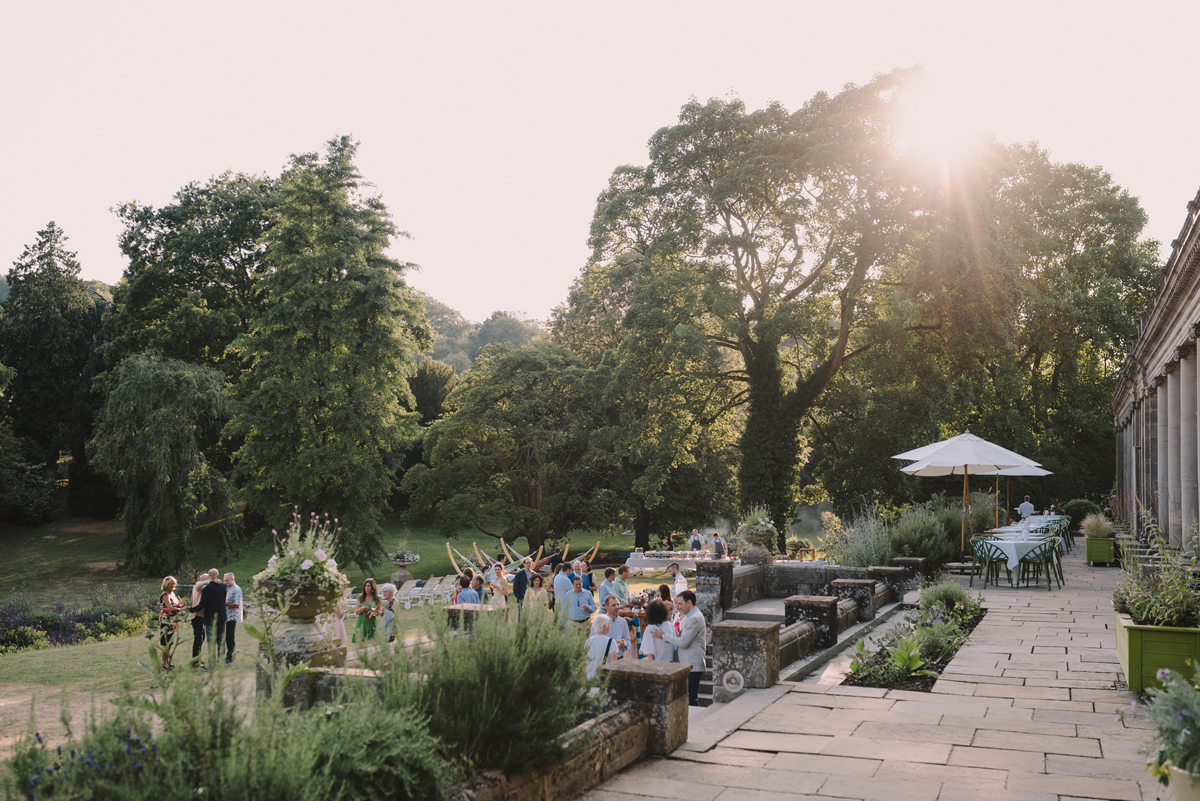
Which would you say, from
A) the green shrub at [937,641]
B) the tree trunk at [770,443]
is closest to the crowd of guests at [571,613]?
the green shrub at [937,641]

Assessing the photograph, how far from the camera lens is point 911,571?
13492mm

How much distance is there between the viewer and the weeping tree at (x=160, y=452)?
25.5 m

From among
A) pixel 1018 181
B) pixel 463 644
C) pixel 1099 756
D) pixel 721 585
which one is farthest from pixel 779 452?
pixel 463 644

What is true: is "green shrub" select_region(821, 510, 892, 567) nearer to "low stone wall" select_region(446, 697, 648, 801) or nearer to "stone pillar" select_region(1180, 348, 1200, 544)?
"stone pillar" select_region(1180, 348, 1200, 544)

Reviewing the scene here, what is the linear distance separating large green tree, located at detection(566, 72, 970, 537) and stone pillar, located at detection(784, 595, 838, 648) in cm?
1451

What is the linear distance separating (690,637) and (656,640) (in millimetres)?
331

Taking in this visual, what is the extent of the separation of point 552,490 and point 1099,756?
1135 inches

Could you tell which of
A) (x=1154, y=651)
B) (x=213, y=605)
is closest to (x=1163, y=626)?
(x=1154, y=651)

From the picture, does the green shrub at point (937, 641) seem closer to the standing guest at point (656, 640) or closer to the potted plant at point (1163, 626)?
the potted plant at point (1163, 626)

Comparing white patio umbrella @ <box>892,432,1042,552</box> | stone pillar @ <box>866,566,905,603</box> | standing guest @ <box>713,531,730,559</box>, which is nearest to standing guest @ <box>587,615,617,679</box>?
stone pillar @ <box>866,566,905,603</box>

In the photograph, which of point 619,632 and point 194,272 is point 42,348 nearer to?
point 194,272

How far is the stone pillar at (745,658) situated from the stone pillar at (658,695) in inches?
72.1

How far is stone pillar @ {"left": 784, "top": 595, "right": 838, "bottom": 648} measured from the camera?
9.07 m

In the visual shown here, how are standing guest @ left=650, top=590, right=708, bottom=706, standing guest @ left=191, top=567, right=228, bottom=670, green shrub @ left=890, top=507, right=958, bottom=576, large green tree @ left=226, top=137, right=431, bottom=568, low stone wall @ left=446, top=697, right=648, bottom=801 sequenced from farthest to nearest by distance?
large green tree @ left=226, top=137, right=431, bottom=568 → green shrub @ left=890, top=507, right=958, bottom=576 → standing guest @ left=191, top=567, right=228, bottom=670 → standing guest @ left=650, top=590, right=708, bottom=706 → low stone wall @ left=446, top=697, right=648, bottom=801
